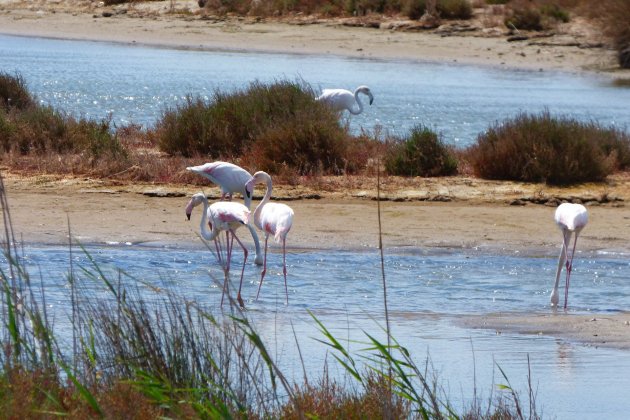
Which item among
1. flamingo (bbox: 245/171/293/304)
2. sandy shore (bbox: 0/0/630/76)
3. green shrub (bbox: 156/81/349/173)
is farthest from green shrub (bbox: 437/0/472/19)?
flamingo (bbox: 245/171/293/304)

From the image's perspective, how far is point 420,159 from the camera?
1472 cm

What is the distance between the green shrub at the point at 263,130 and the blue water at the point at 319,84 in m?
2.78

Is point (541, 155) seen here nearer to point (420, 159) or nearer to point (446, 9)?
point (420, 159)

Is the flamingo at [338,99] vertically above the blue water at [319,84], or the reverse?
the flamingo at [338,99]

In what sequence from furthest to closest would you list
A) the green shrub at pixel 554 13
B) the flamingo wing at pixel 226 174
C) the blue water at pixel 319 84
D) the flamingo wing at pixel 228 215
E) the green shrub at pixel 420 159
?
the green shrub at pixel 554 13 → the blue water at pixel 319 84 → the green shrub at pixel 420 159 → the flamingo wing at pixel 226 174 → the flamingo wing at pixel 228 215

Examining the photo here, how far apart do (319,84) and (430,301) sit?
52.3 ft

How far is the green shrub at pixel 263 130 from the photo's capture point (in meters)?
14.5

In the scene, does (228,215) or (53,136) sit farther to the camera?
(53,136)

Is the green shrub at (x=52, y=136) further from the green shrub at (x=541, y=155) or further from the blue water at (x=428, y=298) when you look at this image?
the green shrub at (x=541, y=155)

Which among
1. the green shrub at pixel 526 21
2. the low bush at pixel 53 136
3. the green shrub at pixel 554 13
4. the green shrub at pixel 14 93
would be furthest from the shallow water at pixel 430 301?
the green shrub at pixel 554 13

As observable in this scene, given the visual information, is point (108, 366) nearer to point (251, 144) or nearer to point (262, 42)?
point (251, 144)

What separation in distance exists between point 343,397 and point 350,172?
913cm

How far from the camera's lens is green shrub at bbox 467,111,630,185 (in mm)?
14570

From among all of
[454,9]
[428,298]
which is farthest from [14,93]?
[454,9]
